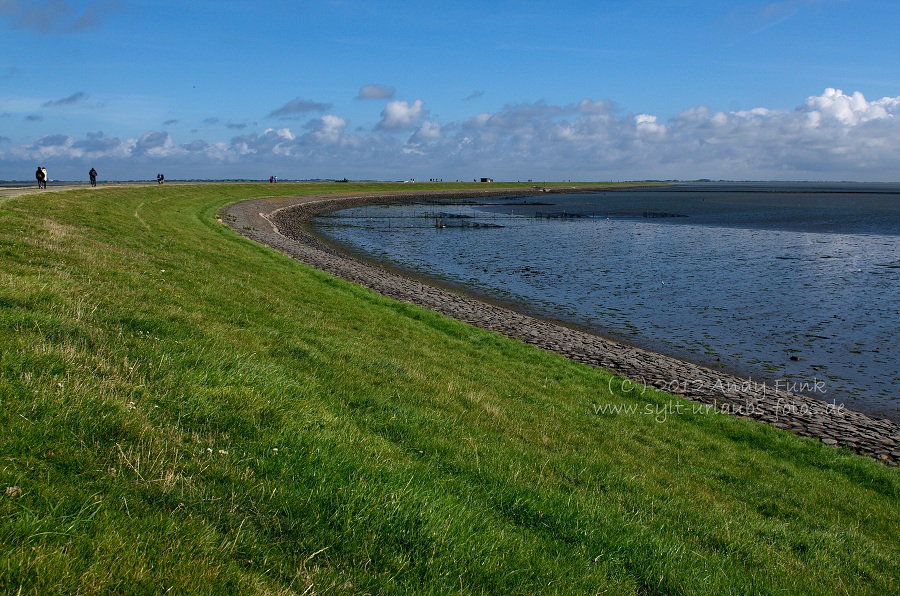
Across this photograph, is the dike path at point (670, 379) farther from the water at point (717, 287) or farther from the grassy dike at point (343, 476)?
the grassy dike at point (343, 476)

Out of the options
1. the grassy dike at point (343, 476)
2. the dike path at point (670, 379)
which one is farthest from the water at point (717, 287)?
the grassy dike at point (343, 476)

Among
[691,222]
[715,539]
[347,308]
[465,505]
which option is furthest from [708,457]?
[691,222]

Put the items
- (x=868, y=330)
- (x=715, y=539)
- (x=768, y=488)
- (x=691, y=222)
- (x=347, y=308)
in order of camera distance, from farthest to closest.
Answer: (x=691, y=222) < (x=868, y=330) < (x=347, y=308) < (x=768, y=488) < (x=715, y=539)

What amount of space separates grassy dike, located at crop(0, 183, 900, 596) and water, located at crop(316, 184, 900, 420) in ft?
33.9

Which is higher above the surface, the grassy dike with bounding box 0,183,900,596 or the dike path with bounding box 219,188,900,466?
the grassy dike with bounding box 0,183,900,596

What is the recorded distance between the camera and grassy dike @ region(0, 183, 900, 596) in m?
4.34

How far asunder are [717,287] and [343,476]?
3805 cm

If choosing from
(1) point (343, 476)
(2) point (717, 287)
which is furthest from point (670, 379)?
(2) point (717, 287)

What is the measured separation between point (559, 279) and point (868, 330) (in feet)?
62.9

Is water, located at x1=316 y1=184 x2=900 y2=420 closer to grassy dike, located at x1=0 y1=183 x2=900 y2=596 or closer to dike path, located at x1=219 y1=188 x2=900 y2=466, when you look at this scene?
dike path, located at x1=219 y1=188 x2=900 y2=466

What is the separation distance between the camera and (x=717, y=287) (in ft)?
127

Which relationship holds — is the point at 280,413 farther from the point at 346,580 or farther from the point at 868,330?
the point at 868,330

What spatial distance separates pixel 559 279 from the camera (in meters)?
42.2

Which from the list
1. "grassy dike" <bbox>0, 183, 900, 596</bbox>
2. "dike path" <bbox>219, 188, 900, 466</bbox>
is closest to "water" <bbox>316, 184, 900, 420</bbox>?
"dike path" <bbox>219, 188, 900, 466</bbox>
